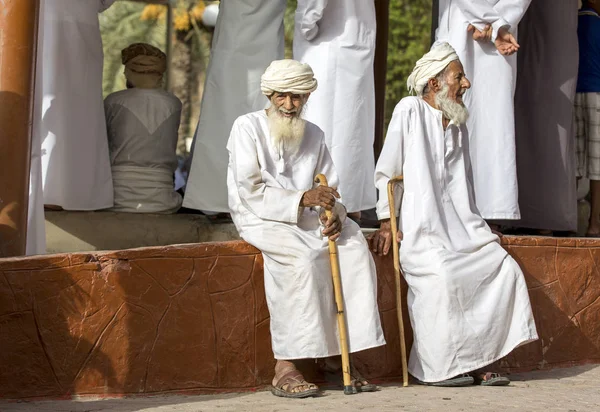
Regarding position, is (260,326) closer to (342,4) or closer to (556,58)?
(342,4)

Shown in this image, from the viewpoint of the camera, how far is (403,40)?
2012cm

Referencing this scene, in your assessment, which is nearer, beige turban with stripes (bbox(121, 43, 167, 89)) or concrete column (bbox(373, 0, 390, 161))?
beige turban with stripes (bbox(121, 43, 167, 89))

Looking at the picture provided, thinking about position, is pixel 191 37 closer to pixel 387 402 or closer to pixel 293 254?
pixel 293 254

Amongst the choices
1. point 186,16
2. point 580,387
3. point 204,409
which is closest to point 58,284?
point 204,409

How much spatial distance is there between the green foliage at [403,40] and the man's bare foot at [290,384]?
45.3 feet

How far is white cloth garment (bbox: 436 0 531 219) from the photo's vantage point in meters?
8.24

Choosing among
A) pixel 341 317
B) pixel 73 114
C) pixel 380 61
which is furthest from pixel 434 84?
pixel 380 61

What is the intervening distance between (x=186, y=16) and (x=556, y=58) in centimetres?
1127

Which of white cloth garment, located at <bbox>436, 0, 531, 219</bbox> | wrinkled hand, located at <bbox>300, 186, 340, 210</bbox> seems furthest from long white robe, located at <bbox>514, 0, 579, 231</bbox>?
wrinkled hand, located at <bbox>300, 186, 340, 210</bbox>

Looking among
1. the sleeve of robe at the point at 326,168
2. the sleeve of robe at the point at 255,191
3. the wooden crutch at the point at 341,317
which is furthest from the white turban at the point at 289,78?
the wooden crutch at the point at 341,317

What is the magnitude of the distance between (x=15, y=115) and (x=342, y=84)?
7.75 ft

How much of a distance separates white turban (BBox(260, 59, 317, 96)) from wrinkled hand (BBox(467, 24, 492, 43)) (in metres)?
2.03

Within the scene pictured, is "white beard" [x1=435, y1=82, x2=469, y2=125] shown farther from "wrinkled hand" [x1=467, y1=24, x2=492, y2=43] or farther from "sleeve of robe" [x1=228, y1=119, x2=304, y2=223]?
"wrinkled hand" [x1=467, y1=24, x2=492, y2=43]

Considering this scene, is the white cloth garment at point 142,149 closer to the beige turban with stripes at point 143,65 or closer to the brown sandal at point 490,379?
the beige turban with stripes at point 143,65
